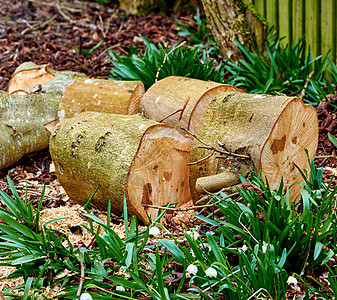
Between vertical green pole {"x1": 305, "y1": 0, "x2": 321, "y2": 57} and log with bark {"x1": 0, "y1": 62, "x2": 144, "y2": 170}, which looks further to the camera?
vertical green pole {"x1": 305, "y1": 0, "x2": 321, "y2": 57}

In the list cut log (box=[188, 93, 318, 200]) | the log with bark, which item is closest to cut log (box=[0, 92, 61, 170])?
the log with bark

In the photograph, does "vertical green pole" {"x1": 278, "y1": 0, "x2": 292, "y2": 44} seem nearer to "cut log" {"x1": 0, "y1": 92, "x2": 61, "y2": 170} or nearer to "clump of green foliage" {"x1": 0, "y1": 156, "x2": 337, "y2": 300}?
"cut log" {"x1": 0, "y1": 92, "x2": 61, "y2": 170}

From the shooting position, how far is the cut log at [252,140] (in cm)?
255

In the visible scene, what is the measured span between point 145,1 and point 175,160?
13.3ft

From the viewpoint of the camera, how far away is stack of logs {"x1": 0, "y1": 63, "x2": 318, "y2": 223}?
2592mm

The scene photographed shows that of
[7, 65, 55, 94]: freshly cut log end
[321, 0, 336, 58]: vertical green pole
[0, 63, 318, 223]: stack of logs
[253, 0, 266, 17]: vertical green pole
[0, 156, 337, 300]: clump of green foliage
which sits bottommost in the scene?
[0, 156, 337, 300]: clump of green foliage

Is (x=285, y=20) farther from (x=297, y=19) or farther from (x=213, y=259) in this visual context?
(x=213, y=259)

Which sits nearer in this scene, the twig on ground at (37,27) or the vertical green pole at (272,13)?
the vertical green pole at (272,13)

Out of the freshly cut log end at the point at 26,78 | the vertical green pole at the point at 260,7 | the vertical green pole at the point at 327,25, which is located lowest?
the freshly cut log end at the point at 26,78

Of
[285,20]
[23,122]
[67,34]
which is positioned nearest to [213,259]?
[23,122]

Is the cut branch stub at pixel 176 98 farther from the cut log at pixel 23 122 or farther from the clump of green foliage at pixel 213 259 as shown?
the cut log at pixel 23 122

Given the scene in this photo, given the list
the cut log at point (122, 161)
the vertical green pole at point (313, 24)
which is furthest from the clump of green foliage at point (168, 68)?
the cut log at point (122, 161)

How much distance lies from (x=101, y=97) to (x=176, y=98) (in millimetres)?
722

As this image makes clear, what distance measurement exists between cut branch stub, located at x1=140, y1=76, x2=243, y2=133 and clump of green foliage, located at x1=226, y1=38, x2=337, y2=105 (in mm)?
1072
